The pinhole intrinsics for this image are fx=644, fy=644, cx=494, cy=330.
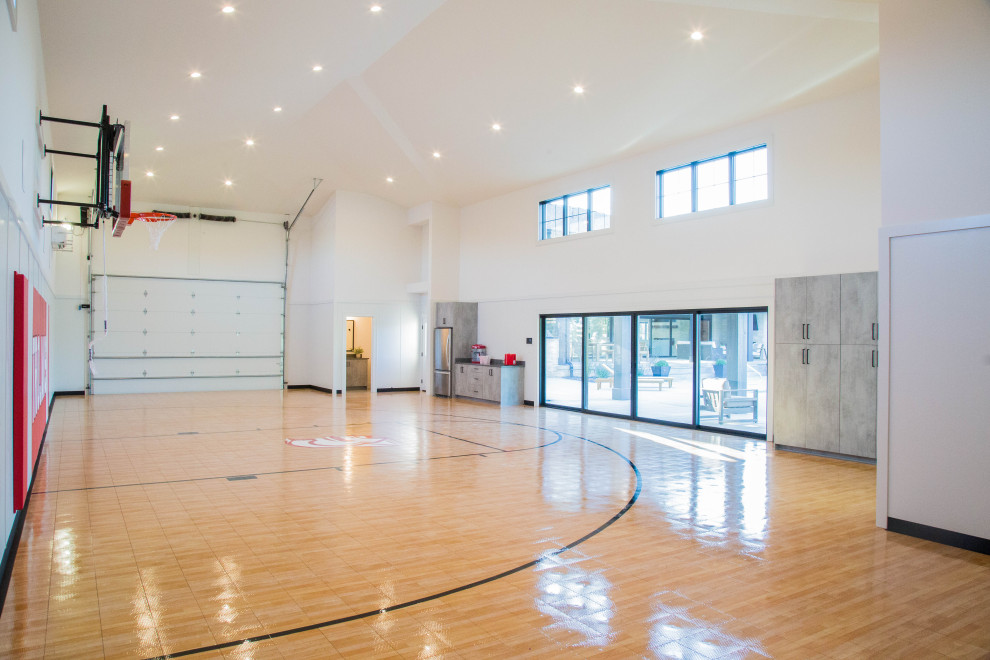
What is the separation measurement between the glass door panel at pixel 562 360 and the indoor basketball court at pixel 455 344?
7cm

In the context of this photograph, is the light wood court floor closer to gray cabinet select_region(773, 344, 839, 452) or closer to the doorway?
gray cabinet select_region(773, 344, 839, 452)

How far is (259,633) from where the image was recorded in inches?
127

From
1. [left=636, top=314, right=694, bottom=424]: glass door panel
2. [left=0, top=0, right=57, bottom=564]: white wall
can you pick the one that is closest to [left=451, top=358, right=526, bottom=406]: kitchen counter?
[left=636, top=314, right=694, bottom=424]: glass door panel

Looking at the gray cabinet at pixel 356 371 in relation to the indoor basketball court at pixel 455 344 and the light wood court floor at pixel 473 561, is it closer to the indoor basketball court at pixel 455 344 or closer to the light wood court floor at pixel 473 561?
the indoor basketball court at pixel 455 344

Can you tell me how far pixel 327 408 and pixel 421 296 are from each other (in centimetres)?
491

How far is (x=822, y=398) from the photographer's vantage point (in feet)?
28.0

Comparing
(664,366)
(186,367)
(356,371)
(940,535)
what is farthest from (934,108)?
(186,367)

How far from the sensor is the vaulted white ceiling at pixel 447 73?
778 centimetres

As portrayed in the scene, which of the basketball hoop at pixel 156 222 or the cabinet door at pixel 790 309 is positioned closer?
the cabinet door at pixel 790 309

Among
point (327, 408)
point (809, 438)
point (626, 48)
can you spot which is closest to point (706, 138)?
point (626, 48)

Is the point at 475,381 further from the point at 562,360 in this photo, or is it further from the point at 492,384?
the point at 562,360

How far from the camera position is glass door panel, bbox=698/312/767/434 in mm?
9742

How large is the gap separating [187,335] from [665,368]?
1268 cm

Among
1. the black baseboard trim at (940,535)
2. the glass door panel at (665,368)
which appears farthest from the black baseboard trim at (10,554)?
the glass door panel at (665,368)
